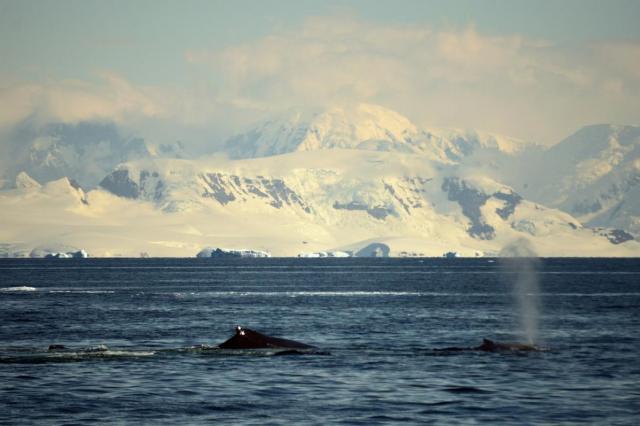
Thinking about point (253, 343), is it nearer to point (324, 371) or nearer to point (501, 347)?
point (324, 371)

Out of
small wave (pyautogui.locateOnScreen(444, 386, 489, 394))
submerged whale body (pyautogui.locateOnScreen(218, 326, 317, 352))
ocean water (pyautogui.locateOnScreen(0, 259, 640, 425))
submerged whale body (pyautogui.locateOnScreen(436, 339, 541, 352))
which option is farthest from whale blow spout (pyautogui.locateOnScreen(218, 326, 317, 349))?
small wave (pyautogui.locateOnScreen(444, 386, 489, 394))

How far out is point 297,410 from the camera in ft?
197

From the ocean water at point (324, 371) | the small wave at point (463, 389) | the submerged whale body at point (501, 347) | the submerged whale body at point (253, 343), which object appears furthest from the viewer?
the submerged whale body at point (253, 343)

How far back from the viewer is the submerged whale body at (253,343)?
287 feet

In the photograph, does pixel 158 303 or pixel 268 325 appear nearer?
pixel 268 325

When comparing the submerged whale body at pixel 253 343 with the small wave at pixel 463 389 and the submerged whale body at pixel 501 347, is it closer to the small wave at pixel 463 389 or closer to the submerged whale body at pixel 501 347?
the submerged whale body at pixel 501 347

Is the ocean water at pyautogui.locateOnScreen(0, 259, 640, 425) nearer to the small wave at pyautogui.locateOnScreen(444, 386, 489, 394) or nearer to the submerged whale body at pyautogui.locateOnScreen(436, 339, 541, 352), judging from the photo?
the small wave at pyautogui.locateOnScreen(444, 386, 489, 394)

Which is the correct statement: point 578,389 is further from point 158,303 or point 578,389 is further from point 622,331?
point 158,303

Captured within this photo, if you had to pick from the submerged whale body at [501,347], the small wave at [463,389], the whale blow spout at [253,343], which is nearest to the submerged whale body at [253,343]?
the whale blow spout at [253,343]

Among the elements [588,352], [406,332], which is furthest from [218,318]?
[588,352]

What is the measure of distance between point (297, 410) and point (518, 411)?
1033 cm

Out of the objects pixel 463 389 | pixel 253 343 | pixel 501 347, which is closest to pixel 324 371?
pixel 463 389

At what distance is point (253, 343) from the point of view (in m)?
87.6

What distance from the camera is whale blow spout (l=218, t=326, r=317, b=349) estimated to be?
287ft
